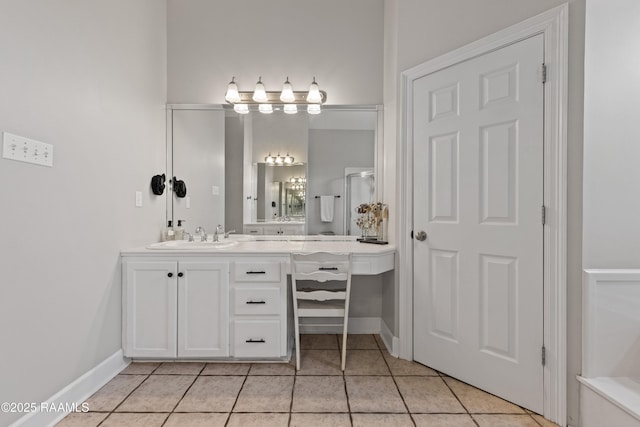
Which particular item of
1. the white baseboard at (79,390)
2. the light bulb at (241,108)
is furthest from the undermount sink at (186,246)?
the light bulb at (241,108)

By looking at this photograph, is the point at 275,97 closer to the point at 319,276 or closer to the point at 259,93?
the point at 259,93

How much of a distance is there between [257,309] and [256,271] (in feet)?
0.82

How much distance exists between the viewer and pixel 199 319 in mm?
2164

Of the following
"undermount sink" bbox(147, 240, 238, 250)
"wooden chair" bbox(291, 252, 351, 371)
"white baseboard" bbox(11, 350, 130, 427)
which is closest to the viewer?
"white baseboard" bbox(11, 350, 130, 427)

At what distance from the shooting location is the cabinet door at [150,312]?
2160 mm

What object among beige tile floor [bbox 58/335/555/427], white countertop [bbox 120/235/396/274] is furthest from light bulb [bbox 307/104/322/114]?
beige tile floor [bbox 58/335/555/427]

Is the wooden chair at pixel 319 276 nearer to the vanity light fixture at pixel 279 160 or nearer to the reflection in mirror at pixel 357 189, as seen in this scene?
the reflection in mirror at pixel 357 189

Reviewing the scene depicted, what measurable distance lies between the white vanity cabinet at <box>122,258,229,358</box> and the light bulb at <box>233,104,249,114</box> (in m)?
1.41

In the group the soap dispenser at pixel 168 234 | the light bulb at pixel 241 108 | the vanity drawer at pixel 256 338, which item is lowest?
the vanity drawer at pixel 256 338

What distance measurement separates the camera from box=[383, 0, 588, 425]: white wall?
1.57 metres

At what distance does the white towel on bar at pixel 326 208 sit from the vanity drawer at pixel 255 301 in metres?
0.92

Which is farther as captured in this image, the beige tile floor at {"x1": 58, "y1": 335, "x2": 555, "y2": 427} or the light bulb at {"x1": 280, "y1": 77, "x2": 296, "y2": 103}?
the light bulb at {"x1": 280, "y1": 77, "x2": 296, "y2": 103}

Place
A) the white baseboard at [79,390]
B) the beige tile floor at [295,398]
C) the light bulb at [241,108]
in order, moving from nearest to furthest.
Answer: the white baseboard at [79,390]
the beige tile floor at [295,398]
the light bulb at [241,108]

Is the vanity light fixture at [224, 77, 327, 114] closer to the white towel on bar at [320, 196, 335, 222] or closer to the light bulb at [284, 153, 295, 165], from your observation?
the light bulb at [284, 153, 295, 165]
